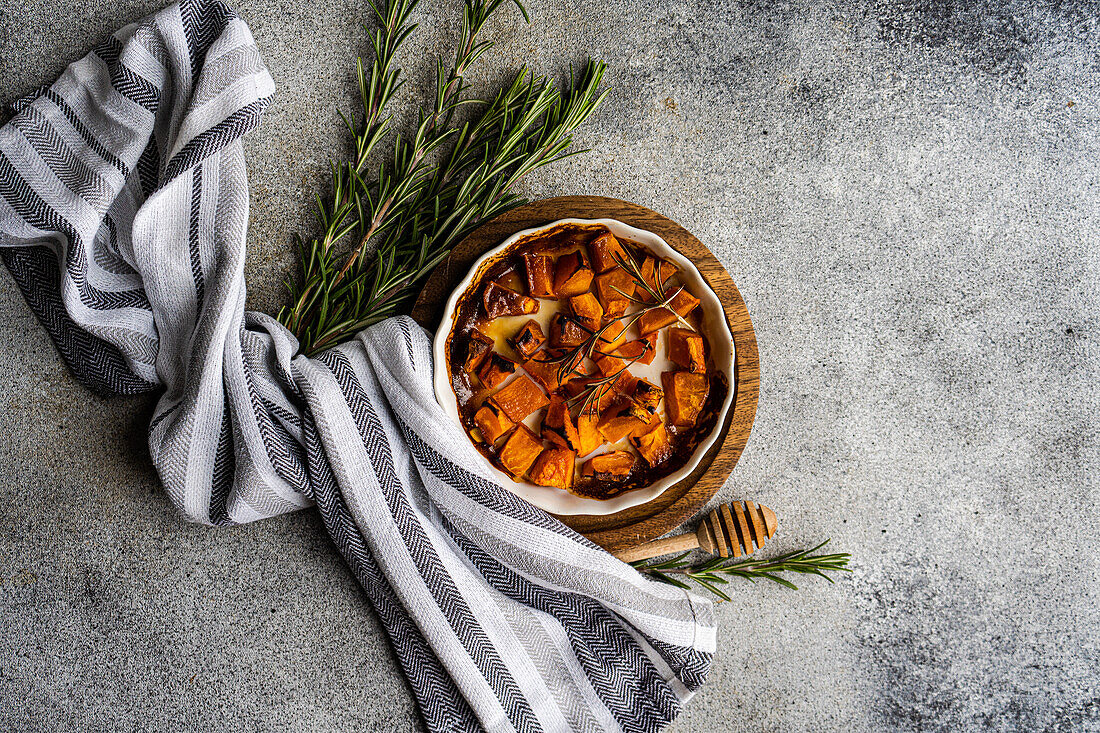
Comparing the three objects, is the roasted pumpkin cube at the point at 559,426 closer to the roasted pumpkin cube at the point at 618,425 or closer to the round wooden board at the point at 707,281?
the roasted pumpkin cube at the point at 618,425

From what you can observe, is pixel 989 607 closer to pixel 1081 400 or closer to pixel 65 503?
pixel 1081 400

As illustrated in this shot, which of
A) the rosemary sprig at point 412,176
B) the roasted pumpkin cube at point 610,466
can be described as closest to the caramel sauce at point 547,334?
the roasted pumpkin cube at point 610,466

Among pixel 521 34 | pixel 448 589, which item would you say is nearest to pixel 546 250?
pixel 521 34

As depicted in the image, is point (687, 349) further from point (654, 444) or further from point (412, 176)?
point (412, 176)

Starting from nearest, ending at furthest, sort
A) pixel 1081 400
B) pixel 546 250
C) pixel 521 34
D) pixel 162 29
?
pixel 162 29, pixel 546 250, pixel 521 34, pixel 1081 400

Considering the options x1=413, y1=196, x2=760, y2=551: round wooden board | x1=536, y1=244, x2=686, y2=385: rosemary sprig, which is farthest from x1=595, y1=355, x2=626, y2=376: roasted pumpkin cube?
x1=413, y1=196, x2=760, y2=551: round wooden board

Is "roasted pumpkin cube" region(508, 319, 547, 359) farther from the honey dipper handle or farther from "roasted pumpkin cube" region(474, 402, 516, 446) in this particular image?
the honey dipper handle

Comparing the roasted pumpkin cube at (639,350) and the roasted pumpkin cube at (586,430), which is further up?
the roasted pumpkin cube at (639,350)
